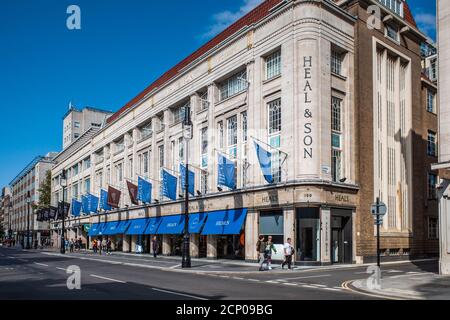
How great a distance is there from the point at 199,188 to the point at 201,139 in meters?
4.21

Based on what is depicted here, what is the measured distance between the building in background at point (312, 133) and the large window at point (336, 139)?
10 centimetres

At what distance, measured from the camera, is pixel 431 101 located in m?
44.7

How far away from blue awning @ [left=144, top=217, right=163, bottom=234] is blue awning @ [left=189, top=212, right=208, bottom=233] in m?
7.46

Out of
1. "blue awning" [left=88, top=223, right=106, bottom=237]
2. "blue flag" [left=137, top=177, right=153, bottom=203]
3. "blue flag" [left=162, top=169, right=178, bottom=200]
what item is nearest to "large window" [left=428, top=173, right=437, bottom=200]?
"blue flag" [left=162, top=169, right=178, bottom=200]

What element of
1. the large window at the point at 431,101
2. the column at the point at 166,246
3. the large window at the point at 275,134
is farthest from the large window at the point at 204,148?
the large window at the point at 431,101

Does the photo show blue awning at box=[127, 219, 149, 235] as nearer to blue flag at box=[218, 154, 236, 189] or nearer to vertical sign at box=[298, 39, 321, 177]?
blue flag at box=[218, 154, 236, 189]

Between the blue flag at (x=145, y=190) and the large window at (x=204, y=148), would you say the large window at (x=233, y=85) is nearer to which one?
the large window at (x=204, y=148)

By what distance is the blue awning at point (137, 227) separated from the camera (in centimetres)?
5172

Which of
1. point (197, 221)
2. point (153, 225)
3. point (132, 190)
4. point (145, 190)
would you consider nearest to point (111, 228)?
point (153, 225)

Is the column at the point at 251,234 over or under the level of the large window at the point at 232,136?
under

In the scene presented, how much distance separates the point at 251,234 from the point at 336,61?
13472 millimetres

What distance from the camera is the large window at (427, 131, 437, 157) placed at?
43441 millimetres
